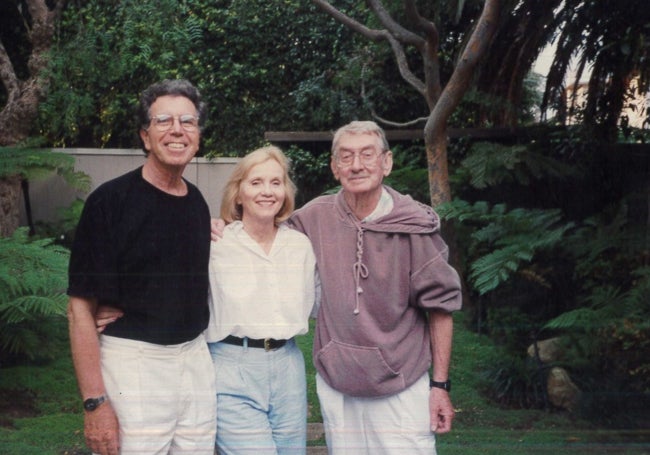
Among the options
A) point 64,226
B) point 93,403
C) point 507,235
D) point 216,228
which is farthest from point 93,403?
point 64,226

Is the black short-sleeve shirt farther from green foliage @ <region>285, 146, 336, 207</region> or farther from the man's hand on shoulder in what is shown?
green foliage @ <region>285, 146, 336, 207</region>

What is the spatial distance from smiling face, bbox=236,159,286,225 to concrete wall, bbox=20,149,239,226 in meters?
1.52

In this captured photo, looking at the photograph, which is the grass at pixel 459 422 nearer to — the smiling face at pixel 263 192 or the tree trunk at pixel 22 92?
the tree trunk at pixel 22 92

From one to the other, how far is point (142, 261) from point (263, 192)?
44 centimetres

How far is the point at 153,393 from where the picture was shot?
7.23 feet

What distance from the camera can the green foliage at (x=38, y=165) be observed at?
5.42m

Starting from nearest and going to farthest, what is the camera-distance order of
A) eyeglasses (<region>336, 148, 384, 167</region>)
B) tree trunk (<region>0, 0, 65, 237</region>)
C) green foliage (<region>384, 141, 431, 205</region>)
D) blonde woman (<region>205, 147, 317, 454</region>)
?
Result: blonde woman (<region>205, 147, 317, 454</region>) < eyeglasses (<region>336, 148, 384, 167</region>) < tree trunk (<region>0, 0, 65, 237</region>) < green foliage (<region>384, 141, 431, 205</region>)

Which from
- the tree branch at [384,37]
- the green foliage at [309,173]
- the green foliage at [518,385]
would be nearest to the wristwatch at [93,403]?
the green foliage at [518,385]

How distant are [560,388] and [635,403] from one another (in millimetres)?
513

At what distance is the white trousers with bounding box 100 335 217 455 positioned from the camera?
2.20 m

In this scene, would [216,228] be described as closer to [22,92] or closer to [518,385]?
[518,385]

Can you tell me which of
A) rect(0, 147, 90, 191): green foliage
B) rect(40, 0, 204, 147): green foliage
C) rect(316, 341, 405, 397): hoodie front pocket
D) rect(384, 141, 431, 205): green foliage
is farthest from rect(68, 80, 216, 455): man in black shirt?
rect(384, 141, 431, 205): green foliage

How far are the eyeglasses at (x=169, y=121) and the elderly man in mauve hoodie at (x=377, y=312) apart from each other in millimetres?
510

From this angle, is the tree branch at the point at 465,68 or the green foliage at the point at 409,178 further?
the green foliage at the point at 409,178
